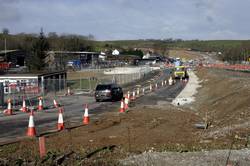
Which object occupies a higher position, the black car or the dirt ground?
the dirt ground

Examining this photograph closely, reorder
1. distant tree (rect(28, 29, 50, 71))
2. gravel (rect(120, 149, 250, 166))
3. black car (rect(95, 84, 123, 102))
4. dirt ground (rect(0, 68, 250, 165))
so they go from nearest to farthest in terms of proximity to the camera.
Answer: gravel (rect(120, 149, 250, 166)) → dirt ground (rect(0, 68, 250, 165)) → black car (rect(95, 84, 123, 102)) → distant tree (rect(28, 29, 50, 71))

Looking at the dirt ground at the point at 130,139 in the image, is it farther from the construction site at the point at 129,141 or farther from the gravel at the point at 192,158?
the gravel at the point at 192,158

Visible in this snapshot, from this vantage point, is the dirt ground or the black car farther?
the black car

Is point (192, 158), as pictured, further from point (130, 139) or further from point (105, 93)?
point (105, 93)

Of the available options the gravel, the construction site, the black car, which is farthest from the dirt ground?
the black car

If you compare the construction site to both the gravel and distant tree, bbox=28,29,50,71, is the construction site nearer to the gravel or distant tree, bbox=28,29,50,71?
the gravel

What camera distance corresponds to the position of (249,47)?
150875 mm

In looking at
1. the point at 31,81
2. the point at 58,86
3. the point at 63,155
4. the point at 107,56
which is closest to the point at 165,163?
the point at 63,155

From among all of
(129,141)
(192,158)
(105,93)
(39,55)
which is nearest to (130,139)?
(129,141)

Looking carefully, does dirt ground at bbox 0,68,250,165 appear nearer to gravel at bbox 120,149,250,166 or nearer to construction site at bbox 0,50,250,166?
construction site at bbox 0,50,250,166

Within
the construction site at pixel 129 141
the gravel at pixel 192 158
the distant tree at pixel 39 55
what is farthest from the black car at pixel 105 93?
the distant tree at pixel 39 55

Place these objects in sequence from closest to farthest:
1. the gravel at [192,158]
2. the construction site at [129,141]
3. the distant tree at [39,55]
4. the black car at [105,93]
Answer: the gravel at [192,158] → the construction site at [129,141] → the black car at [105,93] → the distant tree at [39,55]

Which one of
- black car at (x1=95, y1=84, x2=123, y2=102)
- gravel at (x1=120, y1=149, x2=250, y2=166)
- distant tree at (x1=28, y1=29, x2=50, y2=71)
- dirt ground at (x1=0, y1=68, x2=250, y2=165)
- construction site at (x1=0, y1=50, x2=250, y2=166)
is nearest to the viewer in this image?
gravel at (x1=120, y1=149, x2=250, y2=166)

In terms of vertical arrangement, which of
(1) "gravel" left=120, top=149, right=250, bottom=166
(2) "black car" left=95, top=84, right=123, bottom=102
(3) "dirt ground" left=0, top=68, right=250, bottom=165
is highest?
(1) "gravel" left=120, top=149, right=250, bottom=166
